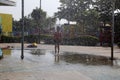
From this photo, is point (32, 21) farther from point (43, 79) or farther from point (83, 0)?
point (43, 79)

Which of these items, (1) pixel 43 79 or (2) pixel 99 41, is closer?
(1) pixel 43 79

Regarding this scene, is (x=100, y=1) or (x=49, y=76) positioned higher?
(x=100, y=1)

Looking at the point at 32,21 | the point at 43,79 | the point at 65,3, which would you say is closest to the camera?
the point at 43,79

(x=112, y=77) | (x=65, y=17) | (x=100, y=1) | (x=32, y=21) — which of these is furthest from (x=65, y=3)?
(x=112, y=77)

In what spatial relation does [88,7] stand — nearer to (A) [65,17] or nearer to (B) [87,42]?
(A) [65,17]

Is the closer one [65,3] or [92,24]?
[92,24]

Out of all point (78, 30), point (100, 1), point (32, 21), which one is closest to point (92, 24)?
point (78, 30)

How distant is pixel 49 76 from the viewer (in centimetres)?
1079

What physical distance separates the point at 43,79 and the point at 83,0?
47157 millimetres

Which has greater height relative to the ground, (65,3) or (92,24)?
(65,3)

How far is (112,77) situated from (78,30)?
4187 cm

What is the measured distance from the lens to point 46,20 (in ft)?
278

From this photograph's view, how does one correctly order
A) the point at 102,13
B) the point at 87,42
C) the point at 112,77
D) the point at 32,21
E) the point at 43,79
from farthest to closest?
the point at 32,21, the point at 102,13, the point at 87,42, the point at 112,77, the point at 43,79

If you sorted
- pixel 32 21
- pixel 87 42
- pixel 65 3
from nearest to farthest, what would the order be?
pixel 87 42, pixel 65 3, pixel 32 21
